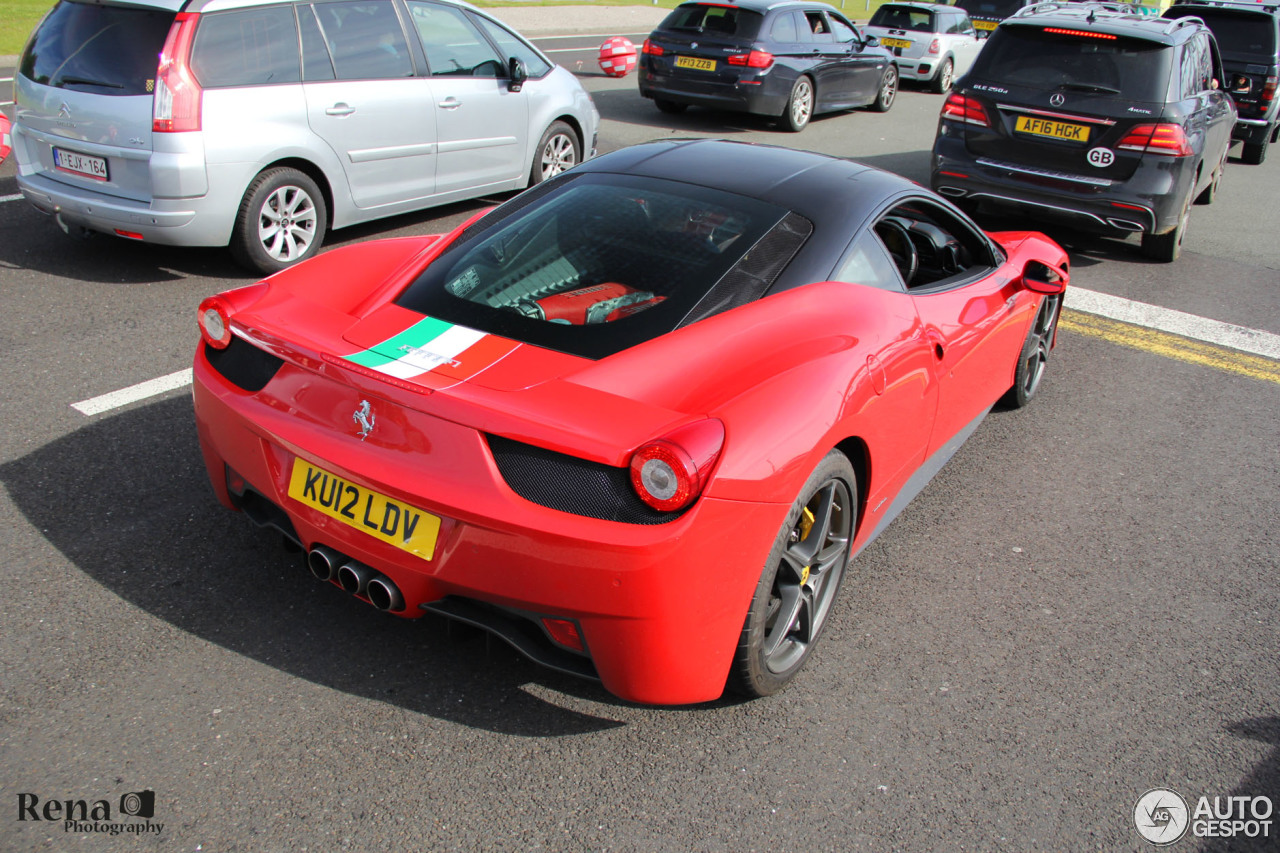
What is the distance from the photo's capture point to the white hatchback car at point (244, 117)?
5.52 m

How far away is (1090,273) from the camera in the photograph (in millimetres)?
7695

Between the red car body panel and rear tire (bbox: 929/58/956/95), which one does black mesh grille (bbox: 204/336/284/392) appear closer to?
the red car body panel

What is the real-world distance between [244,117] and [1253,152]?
12871 millimetres

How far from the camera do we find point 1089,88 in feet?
24.4

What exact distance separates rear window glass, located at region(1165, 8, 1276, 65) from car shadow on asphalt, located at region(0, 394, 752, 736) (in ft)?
43.7

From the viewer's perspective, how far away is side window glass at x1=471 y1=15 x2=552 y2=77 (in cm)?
748

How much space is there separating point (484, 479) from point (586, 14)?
24.6 metres

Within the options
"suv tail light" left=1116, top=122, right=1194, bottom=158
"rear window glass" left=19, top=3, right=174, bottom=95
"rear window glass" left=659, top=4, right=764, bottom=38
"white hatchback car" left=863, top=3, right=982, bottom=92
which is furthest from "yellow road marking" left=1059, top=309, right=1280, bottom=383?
"white hatchback car" left=863, top=3, right=982, bottom=92

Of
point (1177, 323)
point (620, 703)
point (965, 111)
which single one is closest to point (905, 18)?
point (965, 111)

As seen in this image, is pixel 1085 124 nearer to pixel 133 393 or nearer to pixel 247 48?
pixel 247 48

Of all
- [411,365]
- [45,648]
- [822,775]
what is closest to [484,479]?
[411,365]

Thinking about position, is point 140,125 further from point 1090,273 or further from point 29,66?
→ point 1090,273

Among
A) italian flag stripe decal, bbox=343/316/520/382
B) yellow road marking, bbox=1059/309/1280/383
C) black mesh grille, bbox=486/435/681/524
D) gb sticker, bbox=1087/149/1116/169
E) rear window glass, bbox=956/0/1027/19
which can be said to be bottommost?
yellow road marking, bbox=1059/309/1280/383

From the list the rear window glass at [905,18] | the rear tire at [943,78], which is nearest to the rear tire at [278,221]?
the rear tire at [943,78]
